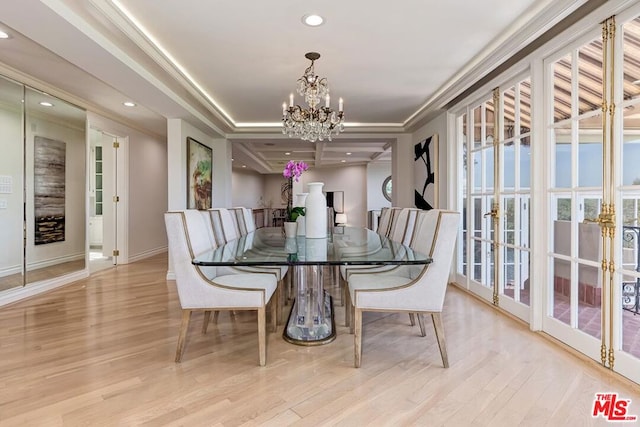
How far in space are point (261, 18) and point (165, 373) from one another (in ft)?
7.83

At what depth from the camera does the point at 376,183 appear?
10.6m

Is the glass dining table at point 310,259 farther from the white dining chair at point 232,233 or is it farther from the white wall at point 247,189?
the white wall at point 247,189

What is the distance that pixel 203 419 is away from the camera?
1.56 meters

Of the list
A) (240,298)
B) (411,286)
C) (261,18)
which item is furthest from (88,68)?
(411,286)

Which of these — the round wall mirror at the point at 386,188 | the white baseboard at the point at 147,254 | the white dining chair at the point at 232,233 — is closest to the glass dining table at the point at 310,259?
the white dining chair at the point at 232,233

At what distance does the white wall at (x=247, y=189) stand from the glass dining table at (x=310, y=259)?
10087 mm

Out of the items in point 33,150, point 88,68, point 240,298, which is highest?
point 88,68

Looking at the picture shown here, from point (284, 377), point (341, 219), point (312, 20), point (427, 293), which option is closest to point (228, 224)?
point (284, 377)

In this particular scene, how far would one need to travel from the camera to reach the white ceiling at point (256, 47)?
229 centimetres

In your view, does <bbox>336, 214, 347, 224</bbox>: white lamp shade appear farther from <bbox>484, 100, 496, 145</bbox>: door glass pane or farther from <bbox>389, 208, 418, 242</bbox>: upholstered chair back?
<bbox>484, 100, 496, 145</bbox>: door glass pane

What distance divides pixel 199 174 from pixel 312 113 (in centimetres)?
245

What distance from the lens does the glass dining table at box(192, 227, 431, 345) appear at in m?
1.95

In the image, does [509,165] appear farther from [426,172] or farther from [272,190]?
[272,190]

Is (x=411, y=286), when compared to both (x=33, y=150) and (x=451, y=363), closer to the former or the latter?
(x=451, y=363)
